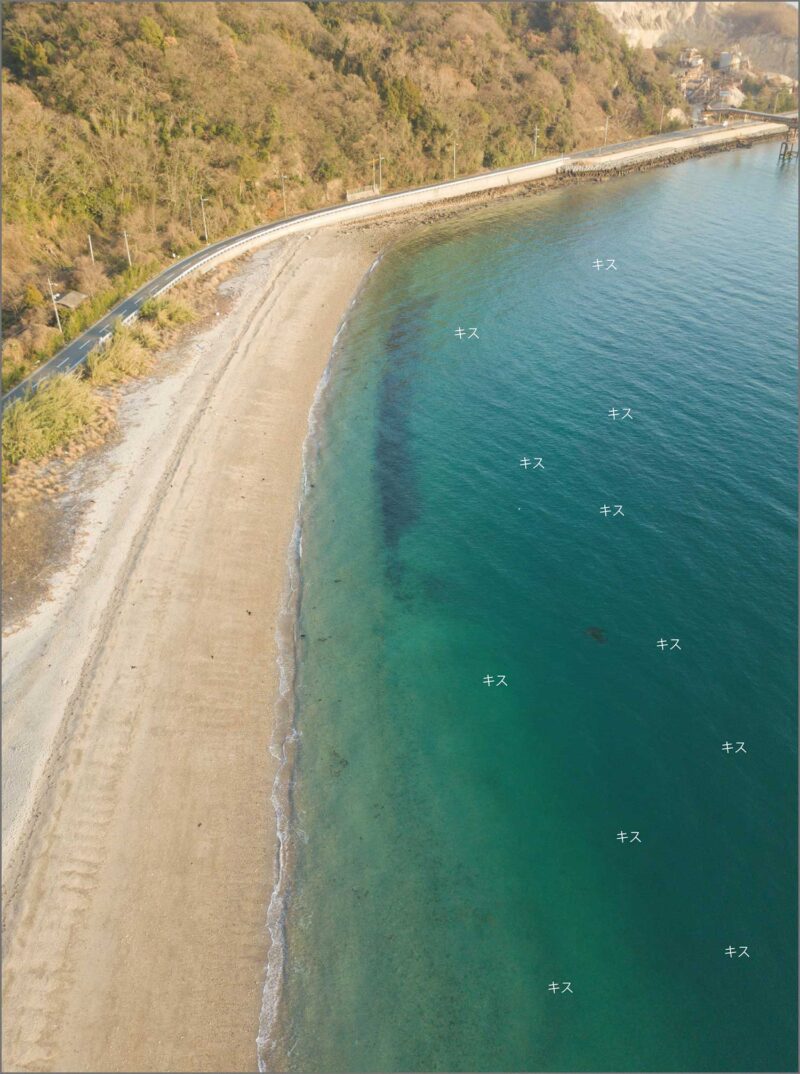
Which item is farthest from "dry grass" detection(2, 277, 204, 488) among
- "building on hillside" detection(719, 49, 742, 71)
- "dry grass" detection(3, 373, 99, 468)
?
"building on hillside" detection(719, 49, 742, 71)

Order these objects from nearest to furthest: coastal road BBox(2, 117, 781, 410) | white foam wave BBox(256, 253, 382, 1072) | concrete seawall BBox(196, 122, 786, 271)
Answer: white foam wave BBox(256, 253, 382, 1072), coastal road BBox(2, 117, 781, 410), concrete seawall BBox(196, 122, 786, 271)

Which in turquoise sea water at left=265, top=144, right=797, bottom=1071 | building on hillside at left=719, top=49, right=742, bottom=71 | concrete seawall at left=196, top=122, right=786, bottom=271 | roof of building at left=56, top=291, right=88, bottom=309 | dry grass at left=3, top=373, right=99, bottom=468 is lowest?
turquoise sea water at left=265, top=144, right=797, bottom=1071

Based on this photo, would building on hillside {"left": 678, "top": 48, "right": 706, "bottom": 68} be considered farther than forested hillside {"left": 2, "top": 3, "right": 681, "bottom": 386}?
Yes

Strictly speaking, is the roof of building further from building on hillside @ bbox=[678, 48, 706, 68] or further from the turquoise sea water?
building on hillside @ bbox=[678, 48, 706, 68]

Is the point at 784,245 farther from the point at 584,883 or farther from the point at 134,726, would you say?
the point at 134,726

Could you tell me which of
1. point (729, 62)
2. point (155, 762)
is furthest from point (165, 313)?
point (729, 62)

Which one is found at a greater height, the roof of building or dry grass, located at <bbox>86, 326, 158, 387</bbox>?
the roof of building
